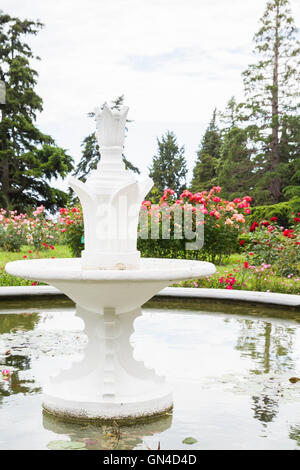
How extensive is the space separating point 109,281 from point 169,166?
122 feet

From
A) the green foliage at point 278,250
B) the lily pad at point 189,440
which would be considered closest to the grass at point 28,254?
the green foliage at point 278,250

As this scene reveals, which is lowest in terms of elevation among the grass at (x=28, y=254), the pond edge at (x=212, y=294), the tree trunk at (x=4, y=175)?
the pond edge at (x=212, y=294)

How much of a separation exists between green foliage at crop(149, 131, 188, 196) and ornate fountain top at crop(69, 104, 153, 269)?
33994 mm

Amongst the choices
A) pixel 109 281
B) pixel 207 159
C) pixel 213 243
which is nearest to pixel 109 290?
pixel 109 281

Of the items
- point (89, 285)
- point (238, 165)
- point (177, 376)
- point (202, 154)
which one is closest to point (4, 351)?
point (177, 376)

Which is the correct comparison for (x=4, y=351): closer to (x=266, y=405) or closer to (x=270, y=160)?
(x=266, y=405)

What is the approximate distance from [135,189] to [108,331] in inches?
37.6

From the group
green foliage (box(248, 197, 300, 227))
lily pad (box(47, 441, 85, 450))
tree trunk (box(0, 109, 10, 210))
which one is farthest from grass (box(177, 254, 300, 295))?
tree trunk (box(0, 109, 10, 210))

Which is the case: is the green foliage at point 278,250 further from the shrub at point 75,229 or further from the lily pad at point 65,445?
the lily pad at point 65,445

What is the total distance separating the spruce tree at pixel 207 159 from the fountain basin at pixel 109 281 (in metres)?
29.9

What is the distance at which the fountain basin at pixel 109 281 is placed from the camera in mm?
3215

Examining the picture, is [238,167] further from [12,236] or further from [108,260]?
[108,260]

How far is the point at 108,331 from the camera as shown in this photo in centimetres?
371

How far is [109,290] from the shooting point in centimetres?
347
